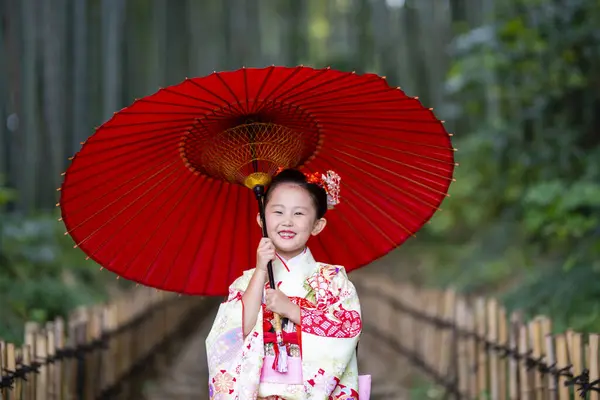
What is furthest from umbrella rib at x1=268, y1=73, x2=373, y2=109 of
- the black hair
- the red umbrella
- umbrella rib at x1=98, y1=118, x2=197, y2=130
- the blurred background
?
the blurred background

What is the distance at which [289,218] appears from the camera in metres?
2.91

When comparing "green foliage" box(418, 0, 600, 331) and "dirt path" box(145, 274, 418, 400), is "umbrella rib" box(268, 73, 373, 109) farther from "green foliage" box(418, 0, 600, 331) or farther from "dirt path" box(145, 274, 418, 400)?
"dirt path" box(145, 274, 418, 400)

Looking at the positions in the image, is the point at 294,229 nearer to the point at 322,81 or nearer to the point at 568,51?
the point at 322,81

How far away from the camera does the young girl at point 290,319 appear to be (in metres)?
2.78

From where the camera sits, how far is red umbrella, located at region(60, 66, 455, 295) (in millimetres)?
2799

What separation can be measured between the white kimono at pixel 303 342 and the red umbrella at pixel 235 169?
0.37 metres

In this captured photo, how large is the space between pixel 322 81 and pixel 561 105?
16.6ft

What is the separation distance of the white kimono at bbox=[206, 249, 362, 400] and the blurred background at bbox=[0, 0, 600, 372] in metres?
2.90

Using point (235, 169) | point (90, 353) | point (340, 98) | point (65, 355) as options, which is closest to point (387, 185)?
point (340, 98)

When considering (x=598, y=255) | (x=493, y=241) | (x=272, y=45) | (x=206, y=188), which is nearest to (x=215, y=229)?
(x=206, y=188)

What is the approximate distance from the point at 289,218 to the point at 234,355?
1.71 feet

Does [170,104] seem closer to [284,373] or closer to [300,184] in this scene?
[300,184]

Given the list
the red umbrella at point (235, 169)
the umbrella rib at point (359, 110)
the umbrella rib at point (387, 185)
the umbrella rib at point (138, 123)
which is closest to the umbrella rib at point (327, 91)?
the red umbrella at point (235, 169)

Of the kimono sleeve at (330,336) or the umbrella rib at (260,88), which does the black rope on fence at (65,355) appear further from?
the umbrella rib at (260,88)
